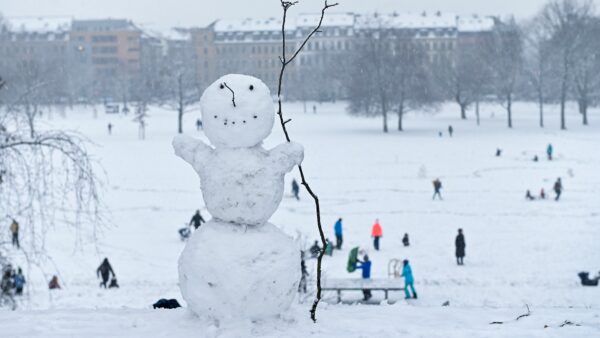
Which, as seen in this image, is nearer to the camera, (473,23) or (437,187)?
(437,187)

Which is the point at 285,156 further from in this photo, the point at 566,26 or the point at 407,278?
the point at 566,26

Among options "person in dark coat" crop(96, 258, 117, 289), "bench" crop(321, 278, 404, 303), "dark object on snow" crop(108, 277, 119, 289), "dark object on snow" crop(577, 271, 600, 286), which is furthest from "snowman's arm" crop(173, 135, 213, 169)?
"dark object on snow" crop(577, 271, 600, 286)

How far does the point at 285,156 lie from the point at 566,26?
60118 mm

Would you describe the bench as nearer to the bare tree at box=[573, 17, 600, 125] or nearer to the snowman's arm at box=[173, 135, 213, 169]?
the snowman's arm at box=[173, 135, 213, 169]

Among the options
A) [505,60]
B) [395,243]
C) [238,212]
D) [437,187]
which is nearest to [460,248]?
[395,243]

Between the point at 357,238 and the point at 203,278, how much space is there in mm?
15448

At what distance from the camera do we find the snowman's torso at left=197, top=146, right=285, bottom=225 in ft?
21.6

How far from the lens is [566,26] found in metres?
61.7

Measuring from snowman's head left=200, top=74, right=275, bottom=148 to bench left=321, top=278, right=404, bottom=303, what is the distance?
28.6 feet

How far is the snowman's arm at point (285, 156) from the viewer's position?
6676mm

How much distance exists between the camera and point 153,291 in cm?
1630

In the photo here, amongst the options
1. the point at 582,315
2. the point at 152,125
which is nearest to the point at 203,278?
the point at 582,315

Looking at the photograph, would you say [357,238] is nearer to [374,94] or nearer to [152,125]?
[374,94]

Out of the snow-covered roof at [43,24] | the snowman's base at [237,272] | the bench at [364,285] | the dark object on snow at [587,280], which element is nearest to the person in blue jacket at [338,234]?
the bench at [364,285]
